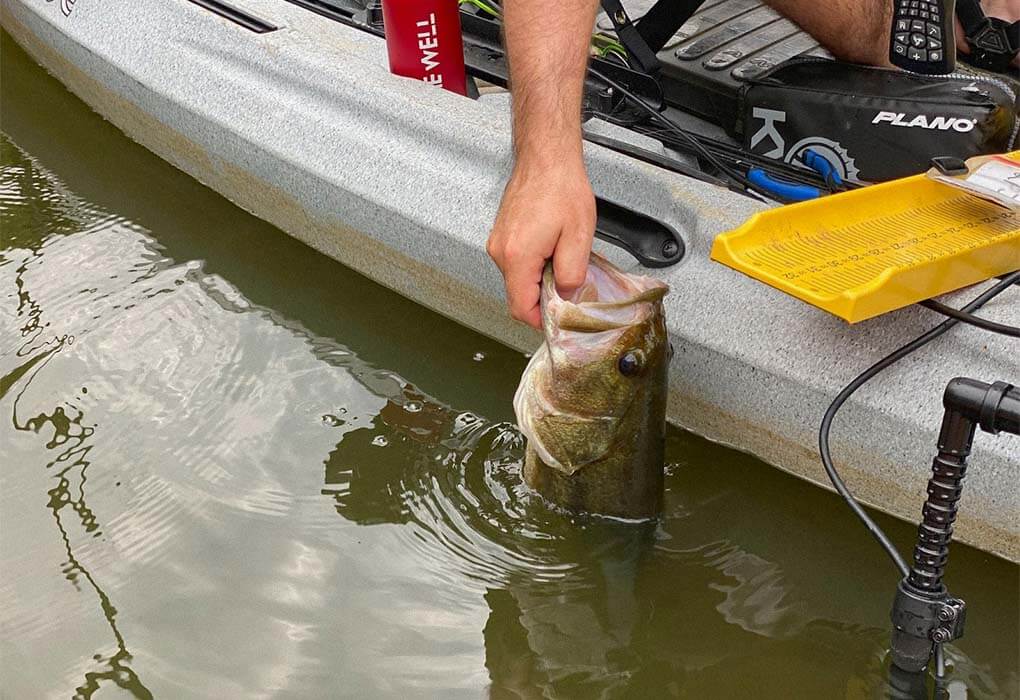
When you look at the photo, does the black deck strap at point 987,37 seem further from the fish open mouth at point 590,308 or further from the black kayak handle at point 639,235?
the fish open mouth at point 590,308

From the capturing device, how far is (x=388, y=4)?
328 centimetres

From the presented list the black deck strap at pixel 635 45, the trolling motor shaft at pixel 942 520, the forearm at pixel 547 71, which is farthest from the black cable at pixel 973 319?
the black deck strap at pixel 635 45

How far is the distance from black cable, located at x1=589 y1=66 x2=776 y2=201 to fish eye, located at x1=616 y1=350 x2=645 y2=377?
76 cm

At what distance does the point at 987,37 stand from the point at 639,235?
1.57m

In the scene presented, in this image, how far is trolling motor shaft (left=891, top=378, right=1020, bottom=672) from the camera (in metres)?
→ 1.79

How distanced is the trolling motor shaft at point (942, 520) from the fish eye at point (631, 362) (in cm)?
58

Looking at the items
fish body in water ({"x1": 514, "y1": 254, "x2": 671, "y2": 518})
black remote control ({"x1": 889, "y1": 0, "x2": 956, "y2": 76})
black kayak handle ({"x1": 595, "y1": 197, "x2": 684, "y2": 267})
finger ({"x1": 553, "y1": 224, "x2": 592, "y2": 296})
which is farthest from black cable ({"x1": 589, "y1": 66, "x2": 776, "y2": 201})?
finger ({"x1": 553, "y1": 224, "x2": 592, "y2": 296})

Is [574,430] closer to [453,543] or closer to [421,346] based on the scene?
[453,543]

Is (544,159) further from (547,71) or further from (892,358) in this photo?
(892,358)

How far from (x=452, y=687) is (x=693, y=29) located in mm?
2257

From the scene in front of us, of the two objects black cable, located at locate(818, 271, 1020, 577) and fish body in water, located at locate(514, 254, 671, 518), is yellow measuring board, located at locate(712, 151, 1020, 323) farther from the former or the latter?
fish body in water, located at locate(514, 254, 671, 518)

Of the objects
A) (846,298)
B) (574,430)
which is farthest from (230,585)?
(846,298)

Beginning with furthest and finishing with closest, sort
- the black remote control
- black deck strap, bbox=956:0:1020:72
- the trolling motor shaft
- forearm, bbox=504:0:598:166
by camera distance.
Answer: black deck strap, bbox=956:0:1020:72 → the black remote control → forearm, bbox=504:0:598:166 → the trolling motor shaft

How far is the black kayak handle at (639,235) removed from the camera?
275 centimetres
